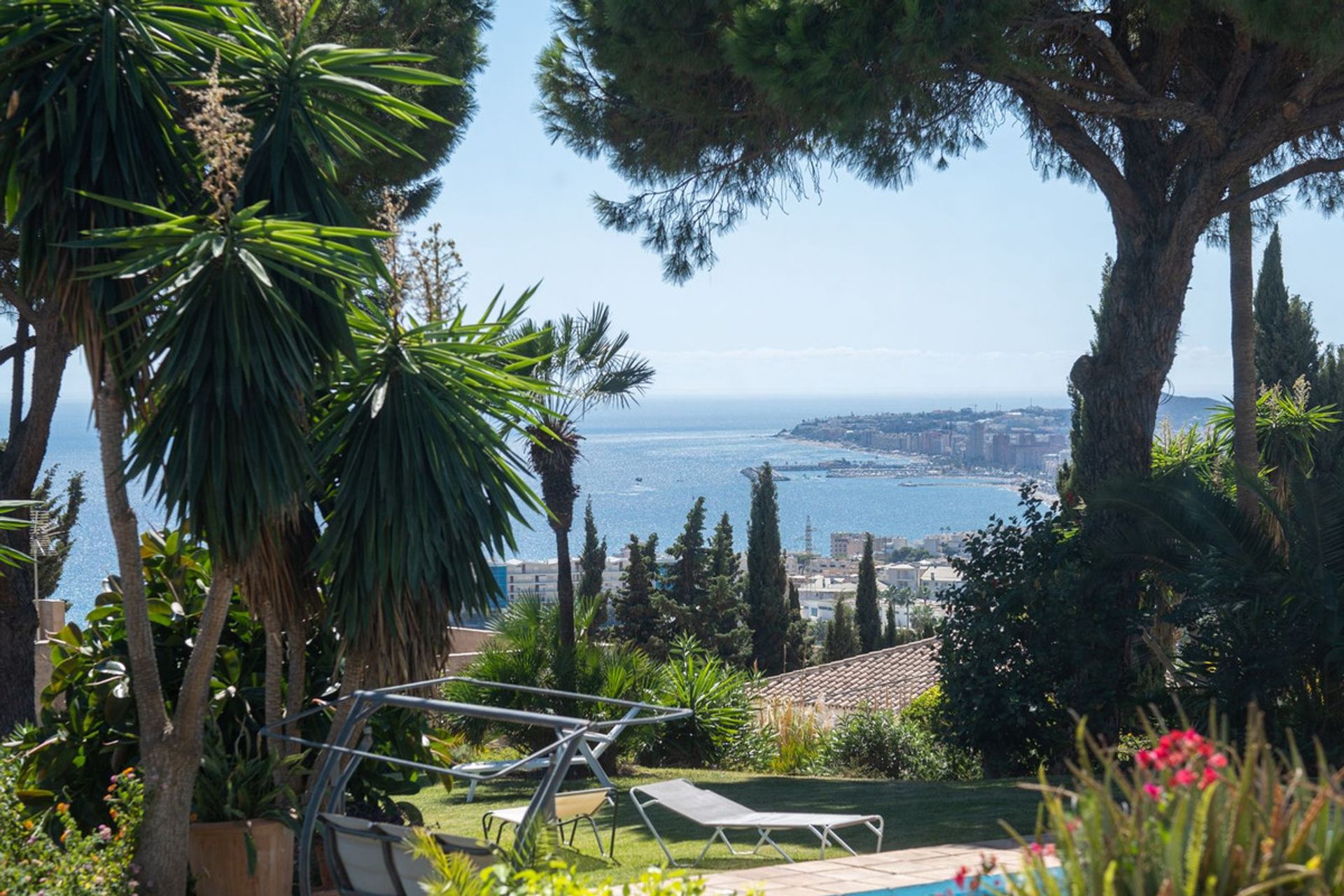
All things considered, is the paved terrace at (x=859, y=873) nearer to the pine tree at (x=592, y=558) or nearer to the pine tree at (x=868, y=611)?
the pine tree at (x=592, y=558)

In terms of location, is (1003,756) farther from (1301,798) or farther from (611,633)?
(611,633)

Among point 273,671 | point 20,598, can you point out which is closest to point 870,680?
point 20,598

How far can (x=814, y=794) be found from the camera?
9023 mm

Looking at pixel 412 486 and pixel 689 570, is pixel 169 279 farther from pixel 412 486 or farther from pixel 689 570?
pixel 689 570

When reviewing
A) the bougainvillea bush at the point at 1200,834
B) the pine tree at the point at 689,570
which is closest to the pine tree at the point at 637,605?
the pine tree at the point at 689,570

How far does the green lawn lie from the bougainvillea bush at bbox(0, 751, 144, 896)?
1659mm

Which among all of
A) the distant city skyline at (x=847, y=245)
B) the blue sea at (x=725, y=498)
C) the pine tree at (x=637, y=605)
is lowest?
the blue sea at (x=725, y=498)

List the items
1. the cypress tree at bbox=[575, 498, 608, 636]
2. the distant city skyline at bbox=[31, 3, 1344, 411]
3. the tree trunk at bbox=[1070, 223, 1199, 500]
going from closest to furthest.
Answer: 1. the tree trunk at bbox=[1070, 223, 1199, 500]
2. the distant city skyline at bbox=[31, 3, 1344, 411]
3. the cypress tree at bbox=[575, 498, 608, 636]

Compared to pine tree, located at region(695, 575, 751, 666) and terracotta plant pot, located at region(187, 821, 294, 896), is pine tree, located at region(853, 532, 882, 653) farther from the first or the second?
terracotta plant pot, located at region(187, 821, 294, 896)

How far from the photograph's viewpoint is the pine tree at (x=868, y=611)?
116 ft

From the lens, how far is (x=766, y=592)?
32.2 metres

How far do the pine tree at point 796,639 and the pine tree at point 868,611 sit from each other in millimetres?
2295

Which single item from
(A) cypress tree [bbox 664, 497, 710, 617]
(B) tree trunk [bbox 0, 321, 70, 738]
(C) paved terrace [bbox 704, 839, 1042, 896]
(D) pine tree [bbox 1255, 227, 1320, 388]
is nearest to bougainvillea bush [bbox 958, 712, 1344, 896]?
(C) paved terrace [bbox 704, 839, 1042, 896]

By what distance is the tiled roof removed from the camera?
68.6 feet
